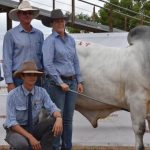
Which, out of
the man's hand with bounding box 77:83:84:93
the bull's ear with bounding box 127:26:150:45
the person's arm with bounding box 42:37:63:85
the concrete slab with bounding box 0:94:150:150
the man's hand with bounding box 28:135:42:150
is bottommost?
the concrete slab with bounding box 0:94:150:150

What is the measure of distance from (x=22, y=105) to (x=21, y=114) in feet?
0.27

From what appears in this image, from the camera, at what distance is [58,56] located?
19.4ft

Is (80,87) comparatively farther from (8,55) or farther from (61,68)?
(8,55)

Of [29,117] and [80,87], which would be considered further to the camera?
[80,87]

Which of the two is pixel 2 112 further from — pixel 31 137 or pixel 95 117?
pixel 31 137

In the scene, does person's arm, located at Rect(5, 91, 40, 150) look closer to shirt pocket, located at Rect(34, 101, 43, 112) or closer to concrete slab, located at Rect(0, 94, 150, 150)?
shirt pocket, located at Rect(34, 101, 43, 112)

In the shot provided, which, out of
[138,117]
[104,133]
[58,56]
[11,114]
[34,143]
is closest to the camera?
[34,143]

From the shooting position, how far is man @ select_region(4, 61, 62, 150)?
15.9 ft

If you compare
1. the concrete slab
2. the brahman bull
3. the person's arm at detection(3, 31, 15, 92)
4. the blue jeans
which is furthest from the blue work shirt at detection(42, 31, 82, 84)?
the concrete slab

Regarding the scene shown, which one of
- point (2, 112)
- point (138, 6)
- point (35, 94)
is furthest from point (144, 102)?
point (138, 6)

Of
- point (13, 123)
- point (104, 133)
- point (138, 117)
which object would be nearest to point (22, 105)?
point (13, 123)

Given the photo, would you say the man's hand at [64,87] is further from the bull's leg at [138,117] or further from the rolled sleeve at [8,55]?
the bull's leg at [138,117]

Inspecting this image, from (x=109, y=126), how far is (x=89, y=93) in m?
1.20

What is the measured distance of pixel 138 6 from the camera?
3262cm
